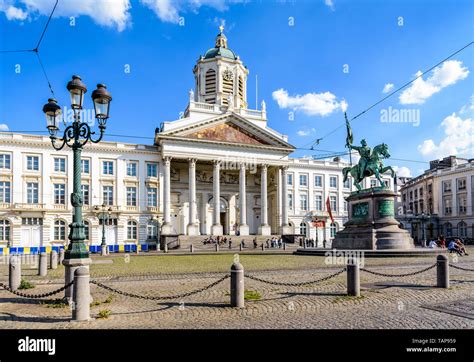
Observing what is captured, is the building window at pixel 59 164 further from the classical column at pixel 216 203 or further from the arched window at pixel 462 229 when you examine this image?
the arched window at pixel 462 229

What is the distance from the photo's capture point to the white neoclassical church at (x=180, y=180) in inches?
1860

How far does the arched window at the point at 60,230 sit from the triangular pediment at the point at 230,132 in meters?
18.4

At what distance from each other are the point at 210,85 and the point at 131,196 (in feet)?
77.1

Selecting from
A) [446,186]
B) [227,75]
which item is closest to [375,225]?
[227,75]

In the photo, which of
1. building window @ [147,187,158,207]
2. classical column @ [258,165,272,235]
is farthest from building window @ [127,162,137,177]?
classical column @ [258,165,272,235]

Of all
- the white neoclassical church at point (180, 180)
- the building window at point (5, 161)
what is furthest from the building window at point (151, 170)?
the building window at point (5, 161)

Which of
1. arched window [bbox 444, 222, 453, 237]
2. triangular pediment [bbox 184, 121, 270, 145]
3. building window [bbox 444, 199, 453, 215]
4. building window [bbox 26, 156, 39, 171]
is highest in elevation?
triangular pediment [bbox 184, 121, 270, 145]

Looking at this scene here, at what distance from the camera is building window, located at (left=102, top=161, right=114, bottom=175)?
168 ft

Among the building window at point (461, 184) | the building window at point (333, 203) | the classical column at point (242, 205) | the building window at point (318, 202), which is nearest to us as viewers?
the classical column at point (242, 205)

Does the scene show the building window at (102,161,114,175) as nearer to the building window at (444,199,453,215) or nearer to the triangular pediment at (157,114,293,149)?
the triangular pediment at (157,114,293,149)

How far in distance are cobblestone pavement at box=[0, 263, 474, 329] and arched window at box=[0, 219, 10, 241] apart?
38091mm

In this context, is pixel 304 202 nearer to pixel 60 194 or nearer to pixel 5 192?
pixel 60 194
